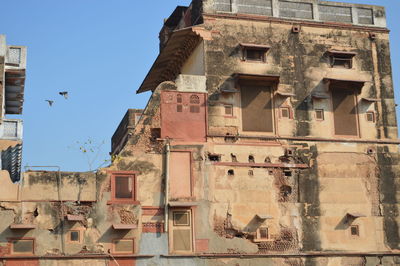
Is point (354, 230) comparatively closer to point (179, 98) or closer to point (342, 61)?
point (342, 61)

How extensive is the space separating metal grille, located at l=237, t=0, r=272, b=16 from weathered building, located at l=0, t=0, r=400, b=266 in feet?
0.13

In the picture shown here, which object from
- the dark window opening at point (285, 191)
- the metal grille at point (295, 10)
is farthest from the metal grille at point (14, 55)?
the dark window opening at point (285, 191)

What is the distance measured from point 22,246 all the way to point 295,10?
40.3 ft

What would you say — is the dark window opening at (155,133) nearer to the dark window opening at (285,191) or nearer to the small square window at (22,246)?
the dark window opening at (285,191)

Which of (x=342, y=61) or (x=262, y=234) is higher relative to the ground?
(x=342, y=61)

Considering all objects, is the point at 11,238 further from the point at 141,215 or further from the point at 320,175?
the point at 320,175

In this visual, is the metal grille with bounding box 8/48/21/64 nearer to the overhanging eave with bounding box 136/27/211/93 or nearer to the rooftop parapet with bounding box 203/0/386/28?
the overhanging eave with bounding box 136/27/211/93

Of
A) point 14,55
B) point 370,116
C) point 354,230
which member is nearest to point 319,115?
point 370,116

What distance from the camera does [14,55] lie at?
24609 millimetres

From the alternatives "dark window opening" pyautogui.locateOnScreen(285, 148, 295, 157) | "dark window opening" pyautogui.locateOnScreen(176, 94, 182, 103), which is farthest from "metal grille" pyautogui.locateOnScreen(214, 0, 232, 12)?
"dark window opening" pyautogui.locateOnScreen(285, 148, 295, 157)

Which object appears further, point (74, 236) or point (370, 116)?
point (370, 116)

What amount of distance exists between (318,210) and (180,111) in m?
5.58

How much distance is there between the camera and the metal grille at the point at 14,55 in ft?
80.6

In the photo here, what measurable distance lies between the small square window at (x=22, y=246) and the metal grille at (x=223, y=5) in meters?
9.84
